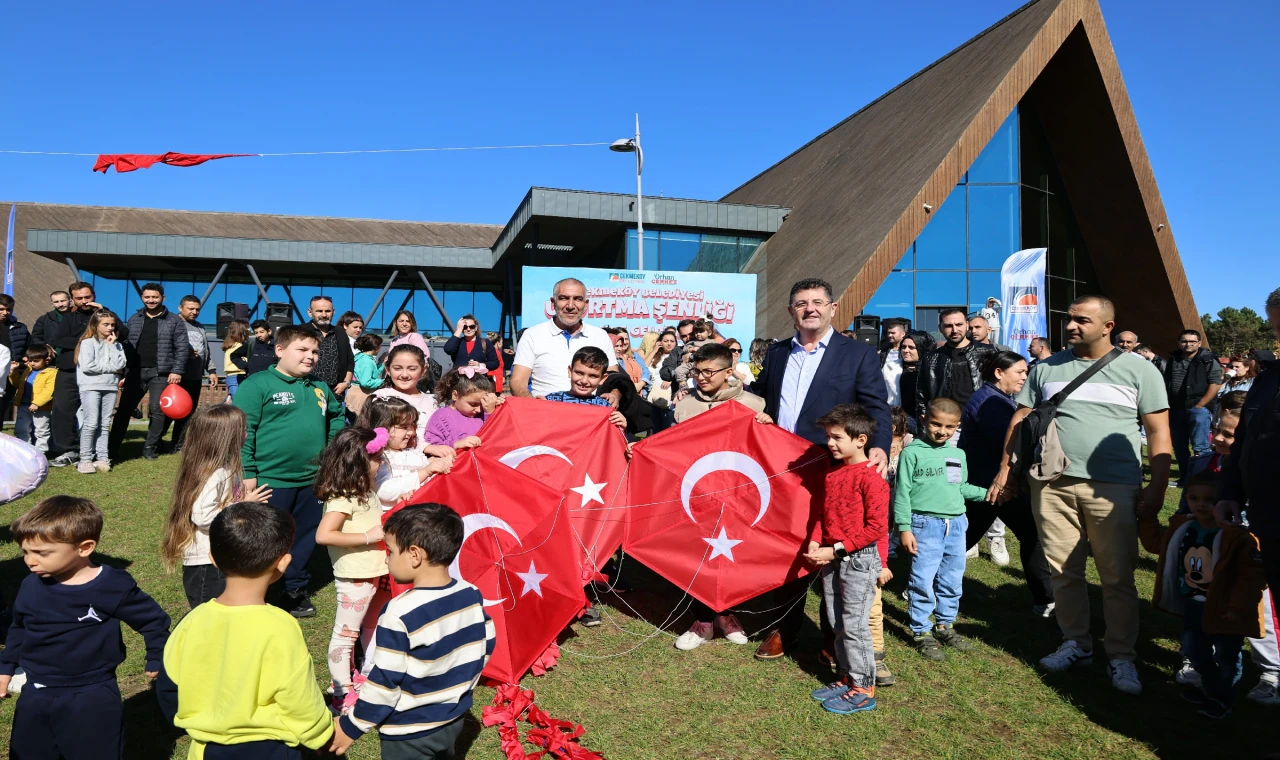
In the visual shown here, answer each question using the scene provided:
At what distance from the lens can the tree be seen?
51.4 metres

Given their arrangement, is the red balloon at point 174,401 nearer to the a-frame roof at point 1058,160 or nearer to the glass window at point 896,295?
the a-frame roof at point 1058,160

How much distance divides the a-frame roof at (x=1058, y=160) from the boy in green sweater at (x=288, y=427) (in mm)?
15565

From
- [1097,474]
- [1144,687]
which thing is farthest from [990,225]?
[1144,687]

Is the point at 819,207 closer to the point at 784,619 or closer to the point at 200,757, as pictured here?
the point at 784,619

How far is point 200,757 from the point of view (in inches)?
101

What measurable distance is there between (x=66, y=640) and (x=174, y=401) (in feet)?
26.5

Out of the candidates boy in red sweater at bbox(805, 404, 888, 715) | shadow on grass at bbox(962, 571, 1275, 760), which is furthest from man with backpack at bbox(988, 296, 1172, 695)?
boy in red sweater at bbox(805, 404, 888, 715)

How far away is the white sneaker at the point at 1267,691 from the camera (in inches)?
173

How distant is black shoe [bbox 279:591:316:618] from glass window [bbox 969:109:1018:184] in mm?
21954

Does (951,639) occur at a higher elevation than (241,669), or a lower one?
lower

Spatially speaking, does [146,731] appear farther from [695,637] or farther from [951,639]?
[951,639]

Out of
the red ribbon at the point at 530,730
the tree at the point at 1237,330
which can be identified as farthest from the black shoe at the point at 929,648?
the tree at the point at 1237,330

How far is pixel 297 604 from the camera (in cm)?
562

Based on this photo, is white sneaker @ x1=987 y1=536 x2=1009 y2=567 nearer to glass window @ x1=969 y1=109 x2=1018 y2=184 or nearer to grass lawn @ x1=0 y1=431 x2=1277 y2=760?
grass lawn @ x1=0 y1=431 x2=1277 y2=760
